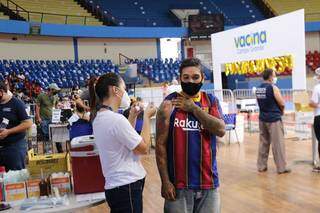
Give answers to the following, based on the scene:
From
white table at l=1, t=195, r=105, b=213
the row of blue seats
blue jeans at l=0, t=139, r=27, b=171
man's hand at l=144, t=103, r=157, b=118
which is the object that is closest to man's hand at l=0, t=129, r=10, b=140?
blue jeans at l=0, t=139, r=27, b=171

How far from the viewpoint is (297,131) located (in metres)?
9.55

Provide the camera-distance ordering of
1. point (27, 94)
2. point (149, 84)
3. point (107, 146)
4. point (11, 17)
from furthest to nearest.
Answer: point (149, 84)
point (11, 17)
point (27, 94)
point (107, 146)

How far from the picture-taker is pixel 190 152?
238 centimetres

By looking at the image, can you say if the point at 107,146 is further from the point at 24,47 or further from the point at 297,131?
the point at 24,47

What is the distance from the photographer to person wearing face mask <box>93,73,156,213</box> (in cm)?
232

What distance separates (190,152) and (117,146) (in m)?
0.41

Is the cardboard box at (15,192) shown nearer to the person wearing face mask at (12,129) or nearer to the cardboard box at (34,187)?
the cardboard box at (34,187)

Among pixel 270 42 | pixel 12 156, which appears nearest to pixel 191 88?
pixel 12 156

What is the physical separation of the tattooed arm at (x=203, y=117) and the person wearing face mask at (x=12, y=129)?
6.20 ft

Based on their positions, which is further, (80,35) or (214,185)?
(80,35)

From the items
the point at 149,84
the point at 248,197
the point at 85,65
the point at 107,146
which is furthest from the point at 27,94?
the point at 107,146

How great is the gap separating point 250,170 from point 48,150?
14.8 ft

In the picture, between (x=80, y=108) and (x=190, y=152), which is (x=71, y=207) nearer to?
(x=190, y=152)

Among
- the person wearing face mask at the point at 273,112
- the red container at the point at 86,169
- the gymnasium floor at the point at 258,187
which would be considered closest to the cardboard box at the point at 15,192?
the red container at the point at 86,169
